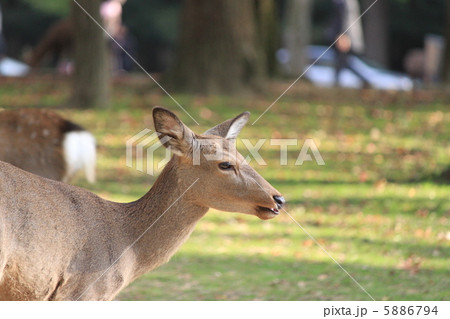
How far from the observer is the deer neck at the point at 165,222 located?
16.5 ft

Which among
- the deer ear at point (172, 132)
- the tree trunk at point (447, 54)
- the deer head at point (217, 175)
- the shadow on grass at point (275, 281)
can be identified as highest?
the tree trunk at point (447, 54)

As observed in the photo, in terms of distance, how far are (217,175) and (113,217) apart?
0.64 m

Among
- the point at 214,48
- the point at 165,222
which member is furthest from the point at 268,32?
the point at 165,222

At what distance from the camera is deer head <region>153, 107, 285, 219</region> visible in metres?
4.90

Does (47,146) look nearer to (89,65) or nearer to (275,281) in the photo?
(275,281)

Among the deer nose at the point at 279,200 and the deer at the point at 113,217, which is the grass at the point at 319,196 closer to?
the deer at the point at 113,217

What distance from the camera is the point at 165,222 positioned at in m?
5.06

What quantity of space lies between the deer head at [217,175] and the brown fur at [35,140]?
2.64 metres

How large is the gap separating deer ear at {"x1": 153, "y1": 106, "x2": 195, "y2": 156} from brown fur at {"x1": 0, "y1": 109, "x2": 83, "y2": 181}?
→ 2642mm

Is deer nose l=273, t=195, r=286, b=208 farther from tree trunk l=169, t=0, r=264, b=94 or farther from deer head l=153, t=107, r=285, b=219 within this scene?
tree trunk l=169, t=0, r=264, b=94

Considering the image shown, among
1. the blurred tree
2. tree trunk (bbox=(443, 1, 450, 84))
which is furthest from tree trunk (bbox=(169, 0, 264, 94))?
tree trunk (bbox=(443, 1, 450, 84))

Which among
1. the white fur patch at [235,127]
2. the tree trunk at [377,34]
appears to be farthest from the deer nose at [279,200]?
the tree trunk at [377,34]

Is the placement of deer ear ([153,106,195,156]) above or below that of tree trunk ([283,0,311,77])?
below

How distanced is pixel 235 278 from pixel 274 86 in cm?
943
